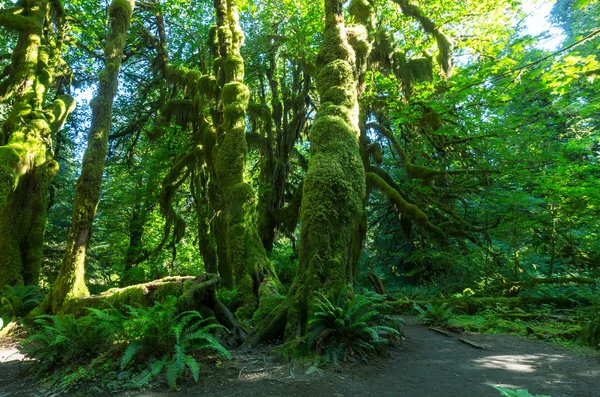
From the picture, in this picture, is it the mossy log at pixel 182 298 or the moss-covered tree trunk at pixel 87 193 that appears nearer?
the mossy log at pixel 182 298

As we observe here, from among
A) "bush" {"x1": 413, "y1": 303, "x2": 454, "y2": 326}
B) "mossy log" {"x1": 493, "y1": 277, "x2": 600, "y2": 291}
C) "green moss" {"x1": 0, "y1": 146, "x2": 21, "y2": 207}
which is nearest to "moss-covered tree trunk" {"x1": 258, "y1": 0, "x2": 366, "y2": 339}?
"bush" {"x1": 413, "y1": 303, "x2": 454, "y2": 326}

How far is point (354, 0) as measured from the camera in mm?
9195

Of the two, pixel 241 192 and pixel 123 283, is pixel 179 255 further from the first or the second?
pixel 241 192

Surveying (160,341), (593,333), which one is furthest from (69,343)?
(593,333)

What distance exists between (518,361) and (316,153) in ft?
14.7

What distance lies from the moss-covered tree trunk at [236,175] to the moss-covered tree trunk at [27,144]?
195 inches

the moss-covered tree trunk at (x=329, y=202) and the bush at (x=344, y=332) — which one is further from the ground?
the moss-covered tree trunk at (x=329, y=202)

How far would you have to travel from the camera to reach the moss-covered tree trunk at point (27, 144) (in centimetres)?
962

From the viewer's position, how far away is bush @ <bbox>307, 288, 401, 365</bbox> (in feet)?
15.6

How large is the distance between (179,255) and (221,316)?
49.4 ft

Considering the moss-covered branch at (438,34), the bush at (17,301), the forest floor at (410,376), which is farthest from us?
the moss-covered branch at (438,34)

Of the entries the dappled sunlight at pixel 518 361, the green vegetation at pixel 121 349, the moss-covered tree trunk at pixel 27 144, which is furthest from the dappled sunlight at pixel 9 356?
the dappled sunlight at pixel 518 361

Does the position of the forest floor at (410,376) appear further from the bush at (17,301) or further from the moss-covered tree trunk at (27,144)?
the moss-covered tree trunk at (27,144)

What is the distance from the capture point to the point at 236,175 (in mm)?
9953
